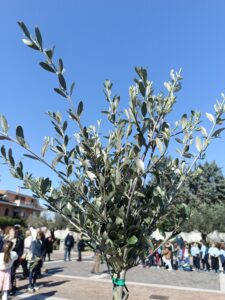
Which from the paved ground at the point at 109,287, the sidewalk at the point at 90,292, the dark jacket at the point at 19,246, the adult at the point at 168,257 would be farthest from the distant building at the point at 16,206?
the dark jacket at the point at 19,246

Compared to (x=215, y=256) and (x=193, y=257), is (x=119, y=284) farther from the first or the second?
(x=193, y=257)

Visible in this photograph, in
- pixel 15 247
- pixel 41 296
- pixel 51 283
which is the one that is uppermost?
pixel 15 247

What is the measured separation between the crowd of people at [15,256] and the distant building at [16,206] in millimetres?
42698

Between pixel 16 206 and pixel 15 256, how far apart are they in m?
53.1

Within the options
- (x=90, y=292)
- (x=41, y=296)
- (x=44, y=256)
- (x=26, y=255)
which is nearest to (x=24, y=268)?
(x=26, y=255)

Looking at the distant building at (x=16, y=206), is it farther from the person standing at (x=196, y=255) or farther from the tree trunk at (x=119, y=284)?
the tree trunk at (x=119, y=284)

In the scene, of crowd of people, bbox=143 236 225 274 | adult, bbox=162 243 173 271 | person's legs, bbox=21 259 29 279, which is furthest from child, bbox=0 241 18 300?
adult, bbox=162 243 173 271

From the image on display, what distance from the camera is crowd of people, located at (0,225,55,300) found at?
747cm

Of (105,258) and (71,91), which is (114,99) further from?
(105,258)

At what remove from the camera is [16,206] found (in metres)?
58.0

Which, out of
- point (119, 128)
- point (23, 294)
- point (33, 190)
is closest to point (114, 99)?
point (119, 128)

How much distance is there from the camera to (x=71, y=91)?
2.26 meters

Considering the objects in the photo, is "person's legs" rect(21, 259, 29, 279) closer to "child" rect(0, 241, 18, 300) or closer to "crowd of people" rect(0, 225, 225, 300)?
"crowd of people" rect(0, 225, 225, 300)

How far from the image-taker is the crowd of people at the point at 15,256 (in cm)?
747
